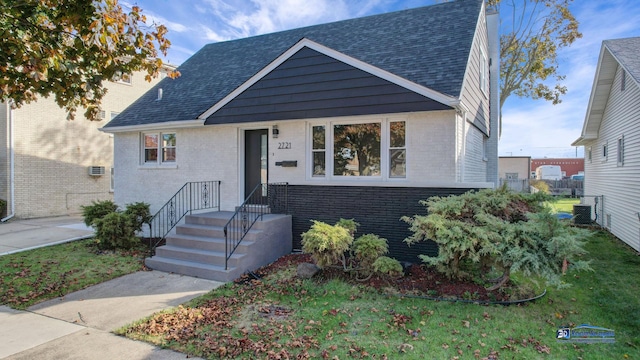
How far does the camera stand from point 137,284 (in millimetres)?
6641

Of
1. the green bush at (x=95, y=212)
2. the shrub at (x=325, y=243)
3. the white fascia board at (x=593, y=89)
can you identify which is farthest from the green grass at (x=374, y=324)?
the white fascia board at (x=593, y=89)

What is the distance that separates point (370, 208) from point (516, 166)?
3528cm

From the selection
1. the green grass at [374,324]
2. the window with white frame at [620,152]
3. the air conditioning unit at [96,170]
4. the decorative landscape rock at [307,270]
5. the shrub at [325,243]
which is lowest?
the green grass at [374,324]

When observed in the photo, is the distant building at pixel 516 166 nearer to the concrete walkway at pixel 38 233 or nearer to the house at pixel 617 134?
the house at pixel 617 134

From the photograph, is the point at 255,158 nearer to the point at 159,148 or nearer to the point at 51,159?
the point at 159,148

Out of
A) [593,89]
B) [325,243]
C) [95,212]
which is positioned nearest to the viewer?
[325,243]

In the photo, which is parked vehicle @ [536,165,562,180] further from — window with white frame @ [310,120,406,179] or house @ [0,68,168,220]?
house @ [0,68,168,220]

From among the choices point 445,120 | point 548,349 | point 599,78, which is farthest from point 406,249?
point 599,78

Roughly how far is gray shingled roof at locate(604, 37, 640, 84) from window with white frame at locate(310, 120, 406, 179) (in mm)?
5801

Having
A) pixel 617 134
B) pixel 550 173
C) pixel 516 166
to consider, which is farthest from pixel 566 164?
pixel 617 134

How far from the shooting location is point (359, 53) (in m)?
9.67

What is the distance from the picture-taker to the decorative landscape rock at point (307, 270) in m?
6.70

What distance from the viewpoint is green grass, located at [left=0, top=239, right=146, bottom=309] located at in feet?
20.1

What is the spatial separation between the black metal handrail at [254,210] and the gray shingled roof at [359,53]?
311cm
